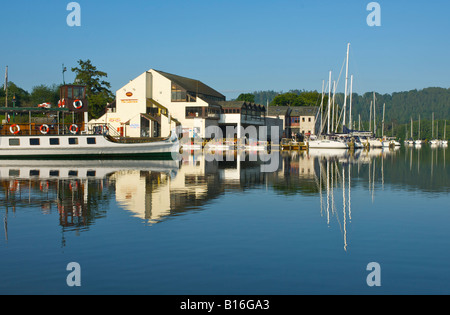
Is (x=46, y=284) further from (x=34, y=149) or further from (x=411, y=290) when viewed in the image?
(x=34, y=149)

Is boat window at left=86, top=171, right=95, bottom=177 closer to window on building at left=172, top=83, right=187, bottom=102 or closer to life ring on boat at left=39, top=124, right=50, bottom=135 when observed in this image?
life ring on boat at left=39, top=124, right=50, bottom=135

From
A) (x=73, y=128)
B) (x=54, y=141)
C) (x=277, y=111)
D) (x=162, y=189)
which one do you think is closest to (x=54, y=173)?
(x=162, y=189)

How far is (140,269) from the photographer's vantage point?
11477 mm

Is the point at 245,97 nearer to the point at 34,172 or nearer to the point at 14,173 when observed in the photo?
the point at 34,172

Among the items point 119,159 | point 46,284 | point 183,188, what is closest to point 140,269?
point 46,284

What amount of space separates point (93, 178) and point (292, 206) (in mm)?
15440

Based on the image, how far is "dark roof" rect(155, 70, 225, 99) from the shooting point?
9846 cm

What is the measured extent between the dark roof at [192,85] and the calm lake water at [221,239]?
7229 centimetres

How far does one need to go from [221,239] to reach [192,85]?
94125 millimetres

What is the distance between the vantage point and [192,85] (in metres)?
107

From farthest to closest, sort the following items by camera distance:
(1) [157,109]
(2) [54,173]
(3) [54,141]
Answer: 1. (1) [157,109]
2. (3) [54,141]
3. (2) [54,173]

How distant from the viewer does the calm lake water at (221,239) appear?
10641 millimetres

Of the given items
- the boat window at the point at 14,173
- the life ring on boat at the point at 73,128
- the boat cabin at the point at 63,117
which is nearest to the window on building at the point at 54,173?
the boat window at the point at 14,173
